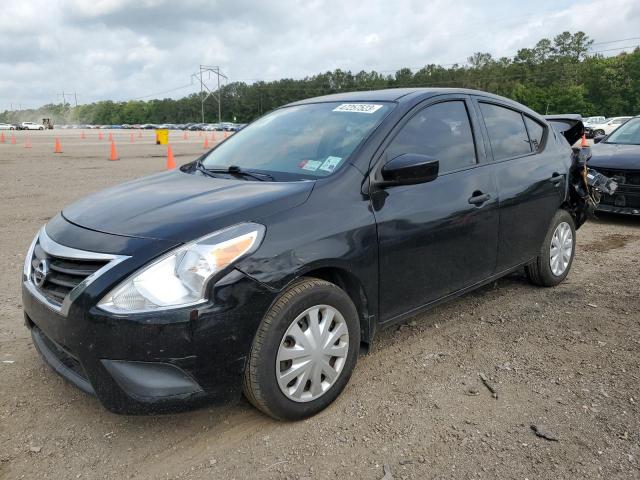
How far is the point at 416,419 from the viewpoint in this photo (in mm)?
2756

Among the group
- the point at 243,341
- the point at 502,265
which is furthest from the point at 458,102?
the point at 243,341

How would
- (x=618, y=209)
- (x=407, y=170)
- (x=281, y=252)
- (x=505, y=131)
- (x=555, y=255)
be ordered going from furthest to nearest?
1. (x=618, y=209)
2. (x=555, y=255)
3. (x=505, y=131)
4. (x=407, y=170)
5. (x=281, y=252)

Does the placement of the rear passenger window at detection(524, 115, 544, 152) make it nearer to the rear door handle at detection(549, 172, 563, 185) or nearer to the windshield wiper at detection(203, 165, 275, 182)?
the rear door handle at detection(549, 172, 563, 185)

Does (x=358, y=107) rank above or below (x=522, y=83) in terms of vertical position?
below

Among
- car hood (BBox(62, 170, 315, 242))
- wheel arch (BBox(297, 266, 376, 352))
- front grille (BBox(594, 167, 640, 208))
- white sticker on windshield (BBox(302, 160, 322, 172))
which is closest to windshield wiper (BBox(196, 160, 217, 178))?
car hood (BBox(62, 170, 315, 242))

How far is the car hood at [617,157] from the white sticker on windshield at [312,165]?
5.80 metres

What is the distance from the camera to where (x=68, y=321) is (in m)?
2.37

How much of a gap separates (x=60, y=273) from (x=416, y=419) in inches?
74.6

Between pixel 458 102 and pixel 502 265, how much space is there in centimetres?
123

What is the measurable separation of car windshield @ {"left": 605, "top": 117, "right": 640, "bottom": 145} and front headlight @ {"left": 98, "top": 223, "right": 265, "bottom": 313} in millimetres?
8033

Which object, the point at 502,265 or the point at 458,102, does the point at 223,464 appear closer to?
the point at 502,265

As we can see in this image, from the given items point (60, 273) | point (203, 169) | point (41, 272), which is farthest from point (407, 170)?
point (41, 272)

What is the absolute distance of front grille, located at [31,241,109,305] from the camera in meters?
2.42

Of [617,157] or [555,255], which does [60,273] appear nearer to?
[555,255]
